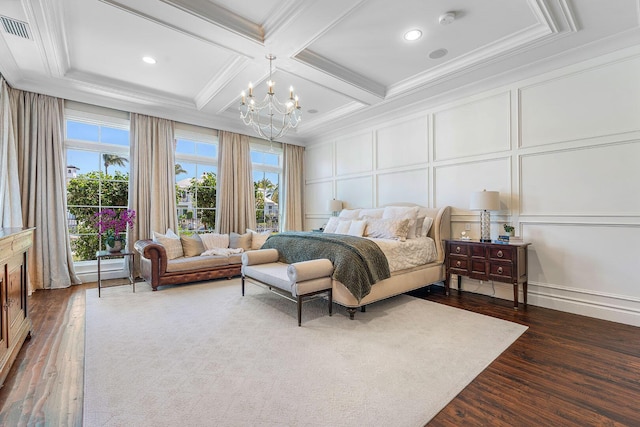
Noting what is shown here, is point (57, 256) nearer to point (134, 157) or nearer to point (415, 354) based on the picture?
point (134, 157)

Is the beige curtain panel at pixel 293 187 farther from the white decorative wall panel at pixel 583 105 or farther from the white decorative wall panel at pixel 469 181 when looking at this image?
the white decorative wall panel at pixel 583 105

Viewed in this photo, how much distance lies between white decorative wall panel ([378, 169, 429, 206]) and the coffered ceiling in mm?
Answer: 1198

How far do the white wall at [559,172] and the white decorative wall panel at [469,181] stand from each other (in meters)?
0.01

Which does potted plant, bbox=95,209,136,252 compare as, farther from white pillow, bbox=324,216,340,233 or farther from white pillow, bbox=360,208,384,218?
white pillow, bbox=360,208,384,218

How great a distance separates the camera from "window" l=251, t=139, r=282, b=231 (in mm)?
6902

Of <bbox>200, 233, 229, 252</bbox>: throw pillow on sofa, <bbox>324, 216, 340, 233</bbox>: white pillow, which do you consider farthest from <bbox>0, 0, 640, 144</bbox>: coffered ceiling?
<bbox>200, 233, 229, 252</bbox>: throw pillow on sofa

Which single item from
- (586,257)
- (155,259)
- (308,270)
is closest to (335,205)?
(308,270)

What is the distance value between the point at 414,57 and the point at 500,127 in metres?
1.53

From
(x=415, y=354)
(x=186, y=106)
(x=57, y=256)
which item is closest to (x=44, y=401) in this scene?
(x=415, y=354)

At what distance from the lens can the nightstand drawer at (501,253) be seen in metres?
3.53

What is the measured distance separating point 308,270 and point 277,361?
973 mm

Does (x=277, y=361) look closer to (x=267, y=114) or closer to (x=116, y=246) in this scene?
(x=116, y=246)

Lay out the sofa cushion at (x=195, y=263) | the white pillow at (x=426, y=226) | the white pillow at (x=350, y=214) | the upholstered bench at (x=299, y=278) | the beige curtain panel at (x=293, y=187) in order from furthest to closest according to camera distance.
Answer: the beige curtain panel at (x=293, y=187) < the white pillow at (x=350, y=214) < the sofa cushion at (x=195, y=263) < the white pillow at (x=426, y=226) < the upholstered bench at (x=299, y=278)

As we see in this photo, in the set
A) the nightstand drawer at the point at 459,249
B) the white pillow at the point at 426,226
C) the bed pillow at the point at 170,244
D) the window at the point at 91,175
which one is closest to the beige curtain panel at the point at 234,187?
the bed pillow at the point at 170,244
